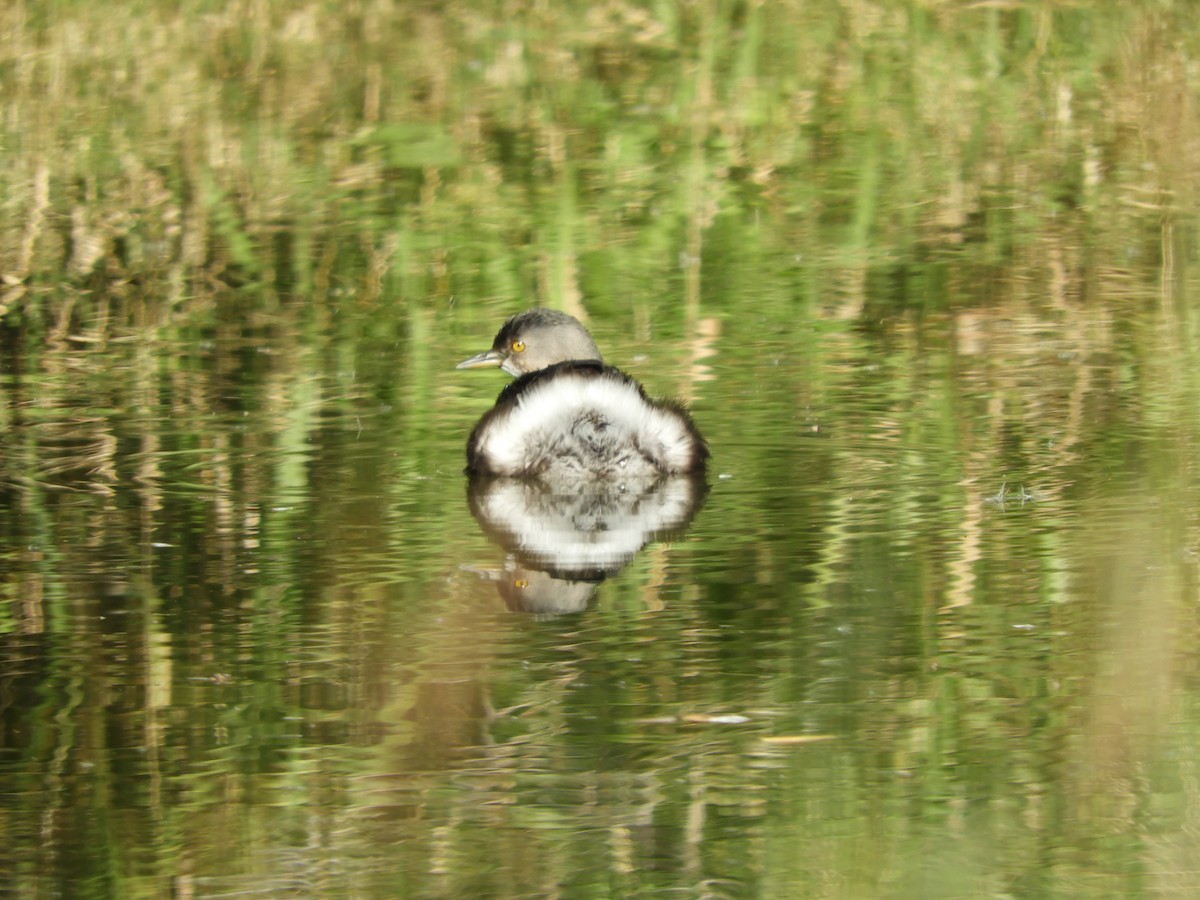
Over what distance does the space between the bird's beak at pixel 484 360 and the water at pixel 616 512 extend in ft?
0.52

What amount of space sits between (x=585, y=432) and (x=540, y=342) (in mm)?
1166

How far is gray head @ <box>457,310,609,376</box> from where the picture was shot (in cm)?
755

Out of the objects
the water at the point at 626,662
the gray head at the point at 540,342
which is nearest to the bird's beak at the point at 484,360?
the gray head at the point at 540,342

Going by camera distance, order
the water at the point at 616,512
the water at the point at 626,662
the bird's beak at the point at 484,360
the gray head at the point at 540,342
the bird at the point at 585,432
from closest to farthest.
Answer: the water at the point at 626,662
the water at the point at 616,512
the bird at the point at 585,432
the gray head at the point at 540,342
the bird's beak at the point at 484,360

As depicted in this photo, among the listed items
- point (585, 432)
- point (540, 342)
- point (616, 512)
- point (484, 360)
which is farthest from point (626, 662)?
point (484, 360)

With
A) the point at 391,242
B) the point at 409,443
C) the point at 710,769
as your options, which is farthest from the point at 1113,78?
the point at 710,769

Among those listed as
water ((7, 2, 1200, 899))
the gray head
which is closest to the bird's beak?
the gray head

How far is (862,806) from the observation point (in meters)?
3.96

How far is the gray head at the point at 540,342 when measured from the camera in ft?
24.8

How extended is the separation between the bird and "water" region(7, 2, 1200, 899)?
0.13m

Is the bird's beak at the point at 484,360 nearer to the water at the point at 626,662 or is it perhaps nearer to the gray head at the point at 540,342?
the gray head at the point at 540,342

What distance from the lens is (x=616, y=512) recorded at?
6.29 m

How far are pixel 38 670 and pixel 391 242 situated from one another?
6.08 meters

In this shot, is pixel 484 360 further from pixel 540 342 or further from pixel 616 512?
pixel 616 512
